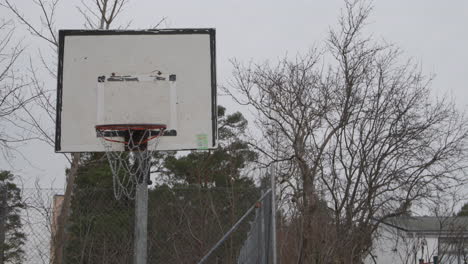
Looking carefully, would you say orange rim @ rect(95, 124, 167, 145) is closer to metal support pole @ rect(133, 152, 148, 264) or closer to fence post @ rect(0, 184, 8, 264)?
metal support pole @ rect(133, 152, 148, 264)

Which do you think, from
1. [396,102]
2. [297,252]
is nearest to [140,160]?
[297,252]

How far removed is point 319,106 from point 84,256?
534 centimetres

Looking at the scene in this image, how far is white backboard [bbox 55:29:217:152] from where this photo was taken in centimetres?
571

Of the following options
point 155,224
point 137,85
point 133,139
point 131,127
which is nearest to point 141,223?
point 133,139

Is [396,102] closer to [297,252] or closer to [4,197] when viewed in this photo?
[297,252]

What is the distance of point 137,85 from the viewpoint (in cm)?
576

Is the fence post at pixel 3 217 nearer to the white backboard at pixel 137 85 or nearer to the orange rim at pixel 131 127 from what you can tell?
the white backboard at pixel 137 85

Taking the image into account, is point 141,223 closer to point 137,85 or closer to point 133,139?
point 133,139

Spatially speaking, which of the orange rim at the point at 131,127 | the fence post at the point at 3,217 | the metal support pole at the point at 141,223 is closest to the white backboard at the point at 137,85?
the orange rim at the point at 131,127

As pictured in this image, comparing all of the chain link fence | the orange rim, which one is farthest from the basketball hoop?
the chain link fence

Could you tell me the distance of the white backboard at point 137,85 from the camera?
5.71m

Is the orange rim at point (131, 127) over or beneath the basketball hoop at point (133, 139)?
over

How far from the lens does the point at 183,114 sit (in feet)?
19.0

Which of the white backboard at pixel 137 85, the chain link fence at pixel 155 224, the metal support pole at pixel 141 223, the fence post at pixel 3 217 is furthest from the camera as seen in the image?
the chain link fence at pixel 155 224
